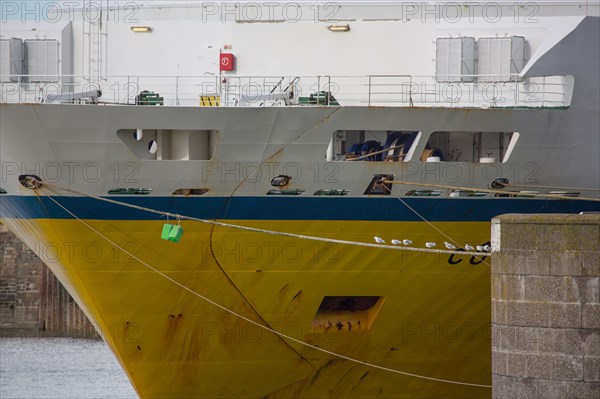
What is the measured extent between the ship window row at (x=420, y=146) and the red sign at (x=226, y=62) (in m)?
2.23

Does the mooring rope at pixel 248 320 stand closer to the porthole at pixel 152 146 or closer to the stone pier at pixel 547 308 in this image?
the porthole at pixel 152 146

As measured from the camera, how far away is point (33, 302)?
5197 cm

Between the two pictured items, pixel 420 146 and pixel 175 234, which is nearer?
pixel 175 234

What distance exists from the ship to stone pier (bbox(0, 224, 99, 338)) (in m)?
30.8

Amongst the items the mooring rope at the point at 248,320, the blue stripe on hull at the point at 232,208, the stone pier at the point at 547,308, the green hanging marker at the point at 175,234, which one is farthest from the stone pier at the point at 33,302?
the stone pier at the point at 547,308

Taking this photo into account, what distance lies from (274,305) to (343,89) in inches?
149

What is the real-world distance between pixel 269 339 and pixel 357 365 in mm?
1538

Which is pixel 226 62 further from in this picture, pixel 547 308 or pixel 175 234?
pixel 547 308

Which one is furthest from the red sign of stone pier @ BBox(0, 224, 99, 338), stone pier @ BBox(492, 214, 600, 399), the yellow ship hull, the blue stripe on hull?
stone pier @ BBox(0, 224, 99, 338)

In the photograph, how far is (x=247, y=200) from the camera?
Answer: 64.3 ft

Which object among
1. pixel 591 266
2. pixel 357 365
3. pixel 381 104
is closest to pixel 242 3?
pixel 381 104

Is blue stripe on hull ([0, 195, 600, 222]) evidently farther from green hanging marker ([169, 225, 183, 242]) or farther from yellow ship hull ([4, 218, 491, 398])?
green hanging marker ([169, 225, 183, 242])

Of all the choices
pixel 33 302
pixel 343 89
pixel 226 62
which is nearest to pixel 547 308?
pixel 343 89

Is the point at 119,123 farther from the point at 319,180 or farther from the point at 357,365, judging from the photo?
the point at 357,365
